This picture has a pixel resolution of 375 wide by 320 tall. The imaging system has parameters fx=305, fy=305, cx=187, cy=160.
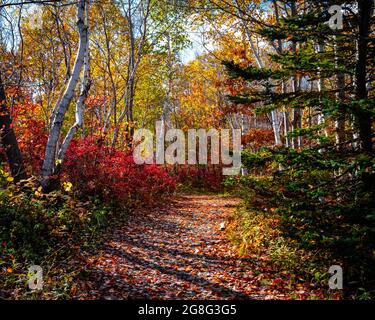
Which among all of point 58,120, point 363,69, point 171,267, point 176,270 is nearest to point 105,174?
point 58,120

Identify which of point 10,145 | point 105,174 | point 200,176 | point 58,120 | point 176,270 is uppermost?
point 58,120

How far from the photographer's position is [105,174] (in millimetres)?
10328

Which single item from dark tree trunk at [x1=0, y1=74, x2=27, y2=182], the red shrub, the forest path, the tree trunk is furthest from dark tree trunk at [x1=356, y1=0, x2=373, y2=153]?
the red shrub

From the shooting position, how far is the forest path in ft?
16.1

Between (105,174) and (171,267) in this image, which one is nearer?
(171,267)

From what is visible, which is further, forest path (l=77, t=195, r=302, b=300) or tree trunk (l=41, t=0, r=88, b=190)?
tree trunk (l=41, t=0, r=88, b=190)

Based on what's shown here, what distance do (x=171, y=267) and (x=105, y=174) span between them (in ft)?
17.1

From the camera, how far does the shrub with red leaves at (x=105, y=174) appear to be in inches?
375

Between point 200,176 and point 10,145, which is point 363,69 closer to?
point 10,145

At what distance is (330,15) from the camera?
4.60m

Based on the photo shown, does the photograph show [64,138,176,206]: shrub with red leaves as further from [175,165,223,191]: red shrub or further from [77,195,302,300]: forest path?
[175,165,223,191]: red shrub

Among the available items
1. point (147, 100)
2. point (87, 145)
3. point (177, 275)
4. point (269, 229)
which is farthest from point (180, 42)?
point (177, 275)

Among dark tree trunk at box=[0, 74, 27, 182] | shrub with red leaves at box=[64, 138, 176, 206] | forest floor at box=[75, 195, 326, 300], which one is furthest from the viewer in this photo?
shrub with red leaves at box=[64, 138, 176, 206]
